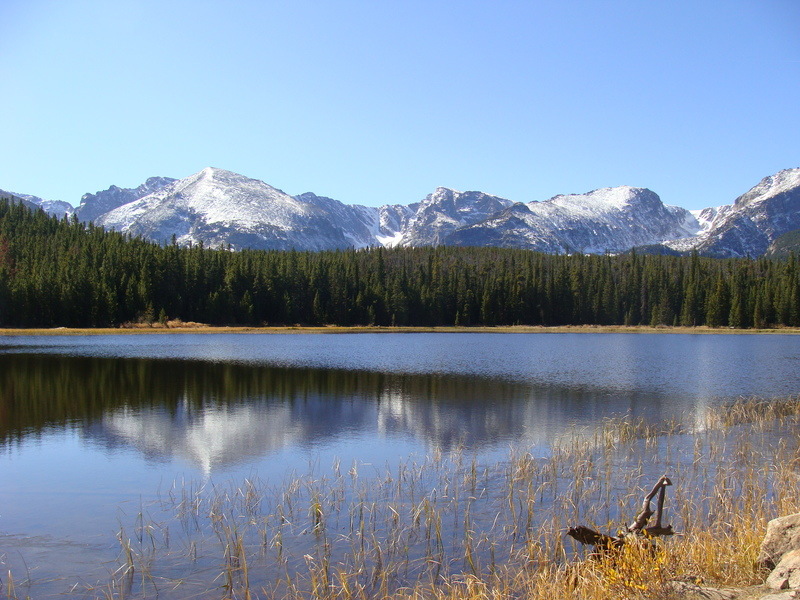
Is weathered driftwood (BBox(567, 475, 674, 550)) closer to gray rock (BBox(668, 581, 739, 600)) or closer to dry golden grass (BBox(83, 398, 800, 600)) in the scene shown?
dry golden grass (BBox(83, 398, 800, 600))

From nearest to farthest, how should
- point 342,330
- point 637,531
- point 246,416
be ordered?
point 637,531 < point 246,416 < point 342,330

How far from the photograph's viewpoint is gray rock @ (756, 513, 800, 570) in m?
9.71

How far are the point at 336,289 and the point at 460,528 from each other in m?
138

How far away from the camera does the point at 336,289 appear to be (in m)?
152

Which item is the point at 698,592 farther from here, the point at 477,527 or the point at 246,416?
the point at 246,416

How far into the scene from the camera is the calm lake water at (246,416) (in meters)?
16.4

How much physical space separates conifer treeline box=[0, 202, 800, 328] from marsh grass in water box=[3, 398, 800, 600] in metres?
112

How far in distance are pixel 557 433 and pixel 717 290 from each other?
462 feet

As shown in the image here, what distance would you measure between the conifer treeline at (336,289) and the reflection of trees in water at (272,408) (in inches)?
3003

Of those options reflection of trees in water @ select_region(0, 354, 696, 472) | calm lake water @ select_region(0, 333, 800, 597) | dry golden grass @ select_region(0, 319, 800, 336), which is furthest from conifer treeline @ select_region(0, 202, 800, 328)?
reflection of trees in water @ select_region(0, 354, 696, 472)

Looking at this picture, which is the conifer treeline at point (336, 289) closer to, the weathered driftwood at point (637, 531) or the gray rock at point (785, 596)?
the weathered driftwood at point (637, 531)

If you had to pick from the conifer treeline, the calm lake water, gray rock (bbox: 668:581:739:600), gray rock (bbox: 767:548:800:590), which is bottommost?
the calm lake water

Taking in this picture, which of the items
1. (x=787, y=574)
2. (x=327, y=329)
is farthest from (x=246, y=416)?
(x=327, y=329)

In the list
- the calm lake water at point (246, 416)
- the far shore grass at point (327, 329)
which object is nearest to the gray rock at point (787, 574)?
the calm lake water at point (246, 416)
